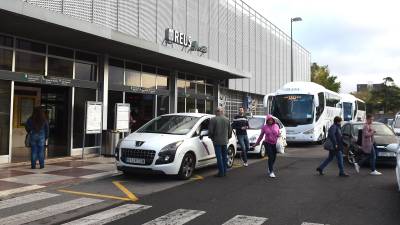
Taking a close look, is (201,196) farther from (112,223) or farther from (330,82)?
(330,82)

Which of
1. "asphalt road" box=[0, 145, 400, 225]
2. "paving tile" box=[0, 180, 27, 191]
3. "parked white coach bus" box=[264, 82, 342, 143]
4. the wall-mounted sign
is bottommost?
"asphalt road" box=[0, 145, 400, 225]

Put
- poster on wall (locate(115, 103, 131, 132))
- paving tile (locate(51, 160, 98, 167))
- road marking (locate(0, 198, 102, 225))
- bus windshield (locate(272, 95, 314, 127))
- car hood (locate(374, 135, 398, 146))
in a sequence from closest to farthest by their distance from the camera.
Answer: road marking (locate(0, 198, 102, 225))
paving tile (locate(51, 160, 98, 167))
car hood (locate(374, 135, 398, 146))
poster on wall (locate(115, 103, 131, 132))
bus windshield (locate(272, 95, 314, 127))

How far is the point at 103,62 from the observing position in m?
17.1

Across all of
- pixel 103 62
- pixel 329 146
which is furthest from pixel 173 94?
pixel 329 146

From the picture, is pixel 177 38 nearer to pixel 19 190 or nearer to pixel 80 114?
pixel 80 114

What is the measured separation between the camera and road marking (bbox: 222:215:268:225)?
6.80 metres

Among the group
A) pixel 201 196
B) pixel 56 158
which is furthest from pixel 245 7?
pixel 201 196

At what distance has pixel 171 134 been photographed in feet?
37.4

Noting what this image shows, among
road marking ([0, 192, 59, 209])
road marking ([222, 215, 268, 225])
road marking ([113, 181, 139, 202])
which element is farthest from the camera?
road marking ([113, 181, 139, 202])

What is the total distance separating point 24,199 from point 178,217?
135 inches

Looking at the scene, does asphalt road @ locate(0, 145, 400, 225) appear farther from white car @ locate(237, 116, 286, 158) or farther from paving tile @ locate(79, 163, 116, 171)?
white car @ locate(237, 116, 286, 158)

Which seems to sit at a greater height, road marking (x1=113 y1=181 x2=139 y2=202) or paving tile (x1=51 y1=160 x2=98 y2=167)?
paving tile (x1=51 y1=160 x2=98 y2=167)

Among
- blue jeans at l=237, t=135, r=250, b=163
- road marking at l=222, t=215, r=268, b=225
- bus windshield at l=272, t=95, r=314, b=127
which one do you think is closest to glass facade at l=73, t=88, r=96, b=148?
blue jeans at l=237, t=135, r=250, b=163

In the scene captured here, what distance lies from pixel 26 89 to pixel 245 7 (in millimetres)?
21411
